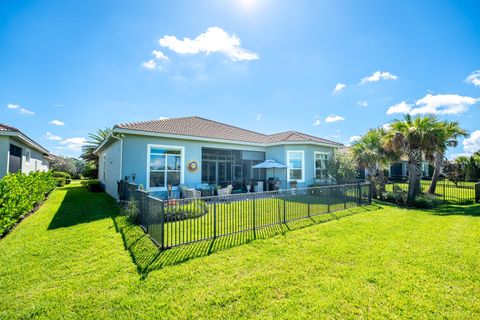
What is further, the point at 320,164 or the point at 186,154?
A: the point at 320,164

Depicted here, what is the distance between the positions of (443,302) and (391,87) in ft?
51.7

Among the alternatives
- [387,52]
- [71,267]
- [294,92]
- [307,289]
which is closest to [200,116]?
[294,92]

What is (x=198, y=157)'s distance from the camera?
13109mm

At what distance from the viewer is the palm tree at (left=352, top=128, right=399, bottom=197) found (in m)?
14.1

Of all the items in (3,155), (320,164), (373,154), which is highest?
(373,154)

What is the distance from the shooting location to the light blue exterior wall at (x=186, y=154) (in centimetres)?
1096

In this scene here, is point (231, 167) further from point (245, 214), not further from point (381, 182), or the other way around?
point (381, 182)

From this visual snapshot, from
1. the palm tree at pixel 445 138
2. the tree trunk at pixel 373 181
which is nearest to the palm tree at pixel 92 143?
the tree trunk at pixel 373 181

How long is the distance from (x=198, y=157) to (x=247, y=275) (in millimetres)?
9801

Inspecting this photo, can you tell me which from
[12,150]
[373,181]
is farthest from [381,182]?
[12,150]

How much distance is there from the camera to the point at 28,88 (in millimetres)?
13734

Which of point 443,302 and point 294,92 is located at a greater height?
point 294,92

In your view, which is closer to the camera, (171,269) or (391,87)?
(171,269)

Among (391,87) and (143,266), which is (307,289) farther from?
(391,87)
